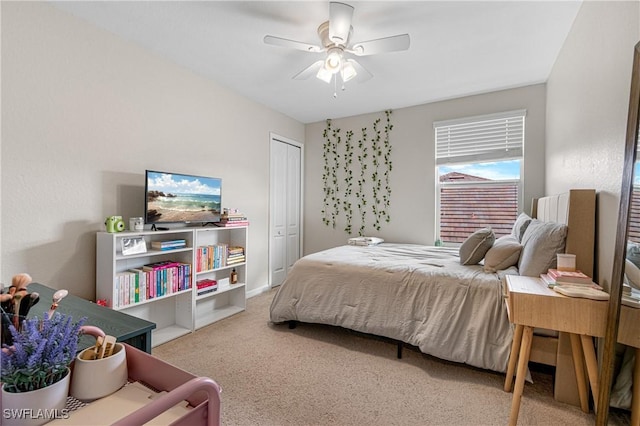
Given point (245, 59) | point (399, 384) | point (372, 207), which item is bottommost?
point (399, 384)

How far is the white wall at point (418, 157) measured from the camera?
3.44m

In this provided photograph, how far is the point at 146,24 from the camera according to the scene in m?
2.33

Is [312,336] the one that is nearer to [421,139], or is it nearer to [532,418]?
[532,418]

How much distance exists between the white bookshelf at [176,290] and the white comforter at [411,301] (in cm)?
78

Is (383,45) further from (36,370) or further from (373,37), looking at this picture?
(36,370)

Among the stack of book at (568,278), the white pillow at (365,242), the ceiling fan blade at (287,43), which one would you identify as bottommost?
the white pillow at (365,242)

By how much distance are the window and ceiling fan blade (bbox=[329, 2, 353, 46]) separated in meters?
2.29

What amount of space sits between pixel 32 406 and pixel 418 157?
4.19 meters

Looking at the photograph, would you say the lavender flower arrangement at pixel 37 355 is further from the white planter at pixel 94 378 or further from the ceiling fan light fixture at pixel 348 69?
the ceiling fan light fixture at pixel 348 69

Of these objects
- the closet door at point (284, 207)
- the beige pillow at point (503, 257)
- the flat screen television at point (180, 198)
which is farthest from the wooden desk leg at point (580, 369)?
the closet door at point (284, 207)

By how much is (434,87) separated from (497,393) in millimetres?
3130

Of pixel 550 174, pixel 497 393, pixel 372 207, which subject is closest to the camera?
pixel 497 393

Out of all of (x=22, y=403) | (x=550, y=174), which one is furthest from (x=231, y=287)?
(x=550, y=174)

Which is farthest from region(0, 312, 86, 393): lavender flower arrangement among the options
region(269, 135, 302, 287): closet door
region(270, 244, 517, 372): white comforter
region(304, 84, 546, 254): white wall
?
region(304, 84, 546, 254): white wall
